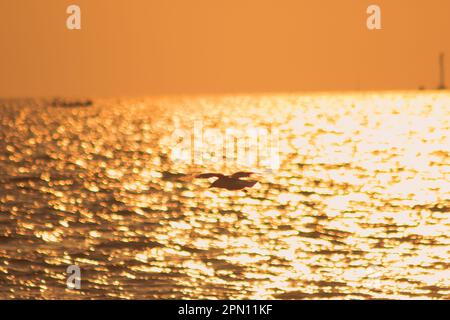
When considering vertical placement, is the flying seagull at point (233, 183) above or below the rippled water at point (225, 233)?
above

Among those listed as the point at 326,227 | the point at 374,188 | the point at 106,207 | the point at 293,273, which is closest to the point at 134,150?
the point at 374,188

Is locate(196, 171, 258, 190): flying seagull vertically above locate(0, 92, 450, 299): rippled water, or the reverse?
locate(196, 171, 258, 190): flying seagull

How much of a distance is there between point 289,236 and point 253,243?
302 cm

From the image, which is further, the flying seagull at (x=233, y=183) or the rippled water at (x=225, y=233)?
the flying seagull at (x=233, y=183)

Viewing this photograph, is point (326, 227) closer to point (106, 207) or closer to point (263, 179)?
point (106, 207)

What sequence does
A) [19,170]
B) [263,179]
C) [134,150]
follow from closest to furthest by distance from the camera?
[263,179] < [19,170] < [134,150]

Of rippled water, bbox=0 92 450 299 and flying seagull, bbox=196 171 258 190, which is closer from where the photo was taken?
rippled water, bbox=0 92 450 299

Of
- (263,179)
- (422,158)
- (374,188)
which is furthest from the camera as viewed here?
(422,158)

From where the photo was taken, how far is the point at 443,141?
152000 mm

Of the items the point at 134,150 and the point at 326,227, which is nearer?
the point at 326,227

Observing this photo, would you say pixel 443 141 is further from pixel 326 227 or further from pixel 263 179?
pixel 326 227

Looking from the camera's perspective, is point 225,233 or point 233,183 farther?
point 233,183

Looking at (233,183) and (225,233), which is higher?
(233,183)
